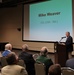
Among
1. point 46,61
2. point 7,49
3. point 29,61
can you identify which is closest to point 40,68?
point 46,61

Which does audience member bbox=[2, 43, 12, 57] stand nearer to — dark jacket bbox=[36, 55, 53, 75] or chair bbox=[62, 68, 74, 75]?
dark jacket bbox=[36, 55, 53, 75]

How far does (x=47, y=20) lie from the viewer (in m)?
11.4

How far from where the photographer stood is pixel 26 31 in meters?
13.2

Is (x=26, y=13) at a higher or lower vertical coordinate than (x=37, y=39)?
higher

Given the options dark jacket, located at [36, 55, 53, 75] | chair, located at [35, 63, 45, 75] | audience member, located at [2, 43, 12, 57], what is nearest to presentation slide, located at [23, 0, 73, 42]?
audience member, located at [2, 43, 12, 57]

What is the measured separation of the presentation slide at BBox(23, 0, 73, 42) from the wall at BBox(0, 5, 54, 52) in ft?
4.76

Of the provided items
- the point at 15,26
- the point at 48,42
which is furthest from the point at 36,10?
the point at 15,26

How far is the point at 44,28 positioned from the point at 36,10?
115 cm

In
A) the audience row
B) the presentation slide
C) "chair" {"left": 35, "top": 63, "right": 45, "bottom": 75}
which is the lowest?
"chair" {"left": 35, "top": 63, "right": 45, "bottom": 75}

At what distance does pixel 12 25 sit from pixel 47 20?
15.8 ft

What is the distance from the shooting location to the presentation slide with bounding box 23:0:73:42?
10.3 metres

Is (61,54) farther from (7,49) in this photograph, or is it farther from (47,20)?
(47,20)

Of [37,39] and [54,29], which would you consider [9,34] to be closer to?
[37,39]

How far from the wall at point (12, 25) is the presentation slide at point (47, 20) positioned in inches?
57.2
